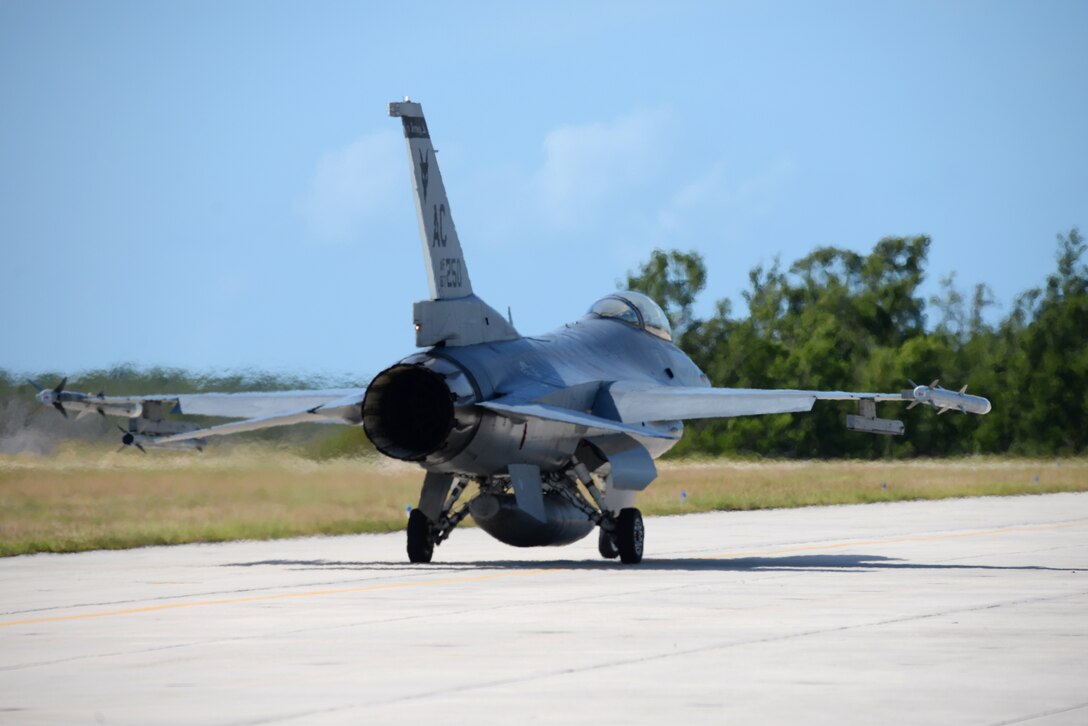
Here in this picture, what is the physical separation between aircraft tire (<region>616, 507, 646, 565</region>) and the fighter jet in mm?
17

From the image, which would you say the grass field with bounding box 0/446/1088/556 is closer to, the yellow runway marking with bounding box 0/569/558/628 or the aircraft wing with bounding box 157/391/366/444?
the aircraft wing with bounding box 157/391/366/444

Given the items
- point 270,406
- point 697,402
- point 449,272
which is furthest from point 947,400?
point 270,406

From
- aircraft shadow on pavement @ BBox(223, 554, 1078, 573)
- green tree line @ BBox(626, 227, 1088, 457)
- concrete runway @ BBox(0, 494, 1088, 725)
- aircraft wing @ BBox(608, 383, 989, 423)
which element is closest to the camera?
concrete runway @ BBox(0, 494, 1088, 725)

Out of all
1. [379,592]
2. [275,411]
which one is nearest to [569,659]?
[379,592]

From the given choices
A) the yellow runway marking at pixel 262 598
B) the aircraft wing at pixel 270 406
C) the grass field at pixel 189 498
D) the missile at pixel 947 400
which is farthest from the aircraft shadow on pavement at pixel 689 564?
the grass field at pixel 189 498

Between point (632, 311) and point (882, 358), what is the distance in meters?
59.7

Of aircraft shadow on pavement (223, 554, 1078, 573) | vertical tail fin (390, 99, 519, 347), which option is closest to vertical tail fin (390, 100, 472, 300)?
vertical tail fin (390, 99, 519, 347)

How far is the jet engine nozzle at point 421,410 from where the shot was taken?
2059 cm

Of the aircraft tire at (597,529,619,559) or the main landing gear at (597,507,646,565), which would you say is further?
the aircraft tire at (597,529,619,559)

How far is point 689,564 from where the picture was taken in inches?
879

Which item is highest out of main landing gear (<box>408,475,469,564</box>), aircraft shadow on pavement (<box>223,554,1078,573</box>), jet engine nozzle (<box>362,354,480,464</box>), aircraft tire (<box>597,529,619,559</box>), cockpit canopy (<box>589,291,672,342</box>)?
cockpit canopy (<box>589,291,672,342</box>)

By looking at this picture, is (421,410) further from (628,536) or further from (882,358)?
(882,358)

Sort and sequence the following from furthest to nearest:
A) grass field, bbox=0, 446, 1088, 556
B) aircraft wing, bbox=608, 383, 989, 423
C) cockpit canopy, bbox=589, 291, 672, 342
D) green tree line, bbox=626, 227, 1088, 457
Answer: green tree line, bbox=626, 227, 1088, 457 < grass field, bbox=0, 446, 1088, 556 < cockpit canopy, bbox=589, 291, 672, 342 < aircraft wing, bbox=608, 383, 989, 423

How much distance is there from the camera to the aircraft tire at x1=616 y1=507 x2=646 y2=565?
2223 cm
